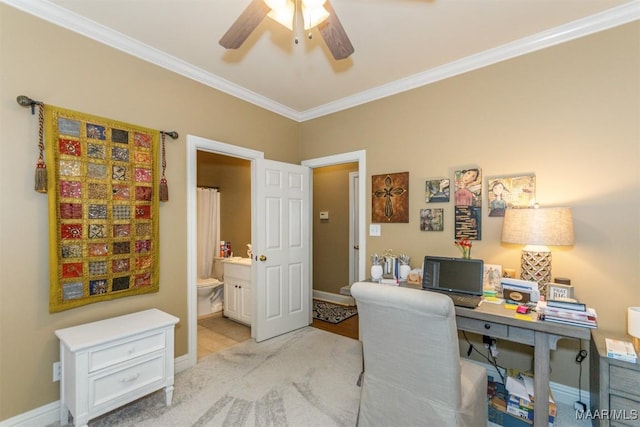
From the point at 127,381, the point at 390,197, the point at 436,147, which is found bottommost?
the point at 127,381

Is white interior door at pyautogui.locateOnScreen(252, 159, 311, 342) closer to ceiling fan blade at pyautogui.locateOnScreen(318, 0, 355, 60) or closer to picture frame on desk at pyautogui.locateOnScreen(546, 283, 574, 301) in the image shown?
ceiling fan blade at pyautogui.locateOnScreen(318, 0, 355, 60)

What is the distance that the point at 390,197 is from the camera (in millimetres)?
3014

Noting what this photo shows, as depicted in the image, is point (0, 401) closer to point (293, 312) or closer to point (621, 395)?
point (293, 312)

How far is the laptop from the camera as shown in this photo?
216 cm

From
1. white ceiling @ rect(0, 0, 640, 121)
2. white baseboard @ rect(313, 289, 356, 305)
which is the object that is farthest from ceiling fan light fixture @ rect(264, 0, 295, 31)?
white baseboard @ rect(313, 289, 356, 305)

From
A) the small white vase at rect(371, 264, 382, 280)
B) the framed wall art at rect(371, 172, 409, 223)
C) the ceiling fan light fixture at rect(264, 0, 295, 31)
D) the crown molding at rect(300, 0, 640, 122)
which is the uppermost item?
the crown molding at rect(300, 0, 640, 122)

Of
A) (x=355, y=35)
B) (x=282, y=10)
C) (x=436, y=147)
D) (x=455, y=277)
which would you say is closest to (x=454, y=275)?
(x=455, y=277)

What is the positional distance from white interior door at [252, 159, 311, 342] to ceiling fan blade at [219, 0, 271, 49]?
169 centimetres

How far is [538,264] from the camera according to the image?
6.67 feet

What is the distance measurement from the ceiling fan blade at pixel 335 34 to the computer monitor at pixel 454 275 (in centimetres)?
172

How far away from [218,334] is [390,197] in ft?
8.35

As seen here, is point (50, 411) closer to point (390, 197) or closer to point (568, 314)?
point (390, 197)

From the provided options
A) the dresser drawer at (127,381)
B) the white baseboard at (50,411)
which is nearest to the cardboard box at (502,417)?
the white baseboard at (50,411)

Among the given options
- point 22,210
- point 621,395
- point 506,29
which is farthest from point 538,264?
point 22,210
